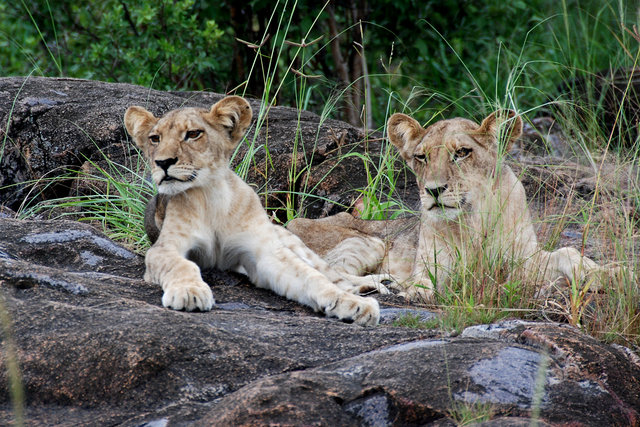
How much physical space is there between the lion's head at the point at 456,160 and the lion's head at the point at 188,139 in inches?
40.9

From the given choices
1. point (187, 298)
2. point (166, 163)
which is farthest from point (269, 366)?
point (166, 163)

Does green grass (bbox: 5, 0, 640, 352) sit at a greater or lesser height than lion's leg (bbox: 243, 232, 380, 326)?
greater

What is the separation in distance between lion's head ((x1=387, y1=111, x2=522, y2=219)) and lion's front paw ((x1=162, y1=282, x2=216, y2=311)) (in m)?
1.51

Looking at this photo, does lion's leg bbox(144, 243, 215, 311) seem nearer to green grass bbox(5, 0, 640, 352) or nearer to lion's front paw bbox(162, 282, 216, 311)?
lion's front paw bbox(162, 282, 216, 311)

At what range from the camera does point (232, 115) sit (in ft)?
15.8

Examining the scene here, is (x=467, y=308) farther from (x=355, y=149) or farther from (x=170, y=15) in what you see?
(x=170, y=15)

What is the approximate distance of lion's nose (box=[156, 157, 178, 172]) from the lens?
170 inches

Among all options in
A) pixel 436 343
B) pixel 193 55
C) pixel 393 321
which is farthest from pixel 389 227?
pixel 193 55

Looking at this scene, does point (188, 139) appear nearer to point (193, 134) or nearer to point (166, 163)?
point (193, 134)

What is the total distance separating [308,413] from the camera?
2.45 metres

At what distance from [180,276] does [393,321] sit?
0.96 m

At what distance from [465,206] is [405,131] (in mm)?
719

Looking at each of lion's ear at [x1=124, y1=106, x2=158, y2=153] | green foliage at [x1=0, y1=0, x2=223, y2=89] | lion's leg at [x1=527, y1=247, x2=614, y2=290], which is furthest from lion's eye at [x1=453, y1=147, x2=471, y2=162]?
green foliage at [x1=0, y1=0, x2=223, y2=89]

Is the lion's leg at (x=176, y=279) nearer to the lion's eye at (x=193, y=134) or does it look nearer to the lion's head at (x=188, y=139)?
the lion's head at (x=188, y=139)
